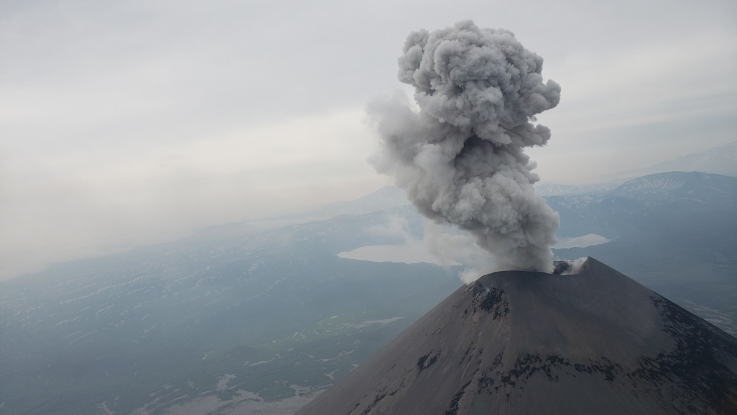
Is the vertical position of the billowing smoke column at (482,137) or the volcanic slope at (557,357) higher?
the billowing smoke column at (482,137)

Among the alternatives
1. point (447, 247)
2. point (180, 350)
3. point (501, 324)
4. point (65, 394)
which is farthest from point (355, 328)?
point (501, 324)

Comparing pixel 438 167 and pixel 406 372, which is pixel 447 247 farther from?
pixel 406 372

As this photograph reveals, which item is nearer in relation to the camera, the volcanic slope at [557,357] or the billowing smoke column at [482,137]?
the volcanic slope at [557,357]

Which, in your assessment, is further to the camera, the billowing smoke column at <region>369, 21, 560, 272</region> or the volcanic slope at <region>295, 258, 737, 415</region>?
the billowing smoke column at <region>369, 21, 560, 272</region>

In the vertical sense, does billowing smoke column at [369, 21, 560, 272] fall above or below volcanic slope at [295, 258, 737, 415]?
above
